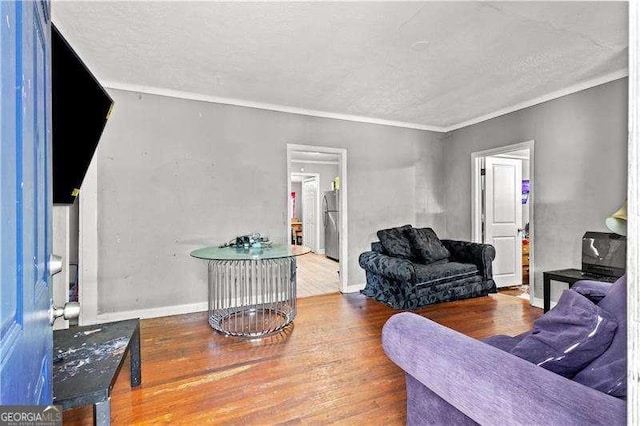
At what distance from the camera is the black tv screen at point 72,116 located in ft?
3.95

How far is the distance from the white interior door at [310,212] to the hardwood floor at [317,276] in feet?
3.83

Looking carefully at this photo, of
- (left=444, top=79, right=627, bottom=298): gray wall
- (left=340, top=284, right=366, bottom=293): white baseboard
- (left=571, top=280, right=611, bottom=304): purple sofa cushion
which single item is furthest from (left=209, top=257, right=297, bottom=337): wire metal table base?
(left=444, top=79, right=627, bottom=298): gray wall

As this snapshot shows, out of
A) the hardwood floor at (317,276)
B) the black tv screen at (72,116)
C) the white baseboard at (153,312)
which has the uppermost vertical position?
the black tv screen at (72,116)

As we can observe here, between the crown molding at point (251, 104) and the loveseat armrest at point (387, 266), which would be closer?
the crown molding at point (251, 104)

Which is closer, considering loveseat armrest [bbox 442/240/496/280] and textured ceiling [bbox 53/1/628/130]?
textured ceiling [bbox 53/1/628/130]

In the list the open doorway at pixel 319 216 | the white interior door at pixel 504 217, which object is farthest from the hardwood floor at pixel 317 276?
the white interior door at pixel 504 217

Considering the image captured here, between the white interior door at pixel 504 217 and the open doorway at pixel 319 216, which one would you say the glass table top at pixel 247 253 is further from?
the white interior door at pixel 504 217

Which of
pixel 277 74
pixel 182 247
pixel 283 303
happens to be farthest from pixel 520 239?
pixel 182 247

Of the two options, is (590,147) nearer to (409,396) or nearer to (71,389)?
(409,396)

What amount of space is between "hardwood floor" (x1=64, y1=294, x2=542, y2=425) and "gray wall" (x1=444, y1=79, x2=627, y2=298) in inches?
36.7

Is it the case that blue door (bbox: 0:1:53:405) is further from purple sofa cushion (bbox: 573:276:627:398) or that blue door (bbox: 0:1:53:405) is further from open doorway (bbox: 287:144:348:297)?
open doorway (bbox: 287:144:348:297)

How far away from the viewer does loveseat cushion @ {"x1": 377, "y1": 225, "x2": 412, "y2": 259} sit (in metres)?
3.97

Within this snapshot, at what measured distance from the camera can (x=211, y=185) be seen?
3.69 metres

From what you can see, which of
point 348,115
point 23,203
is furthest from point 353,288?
point 23,203
